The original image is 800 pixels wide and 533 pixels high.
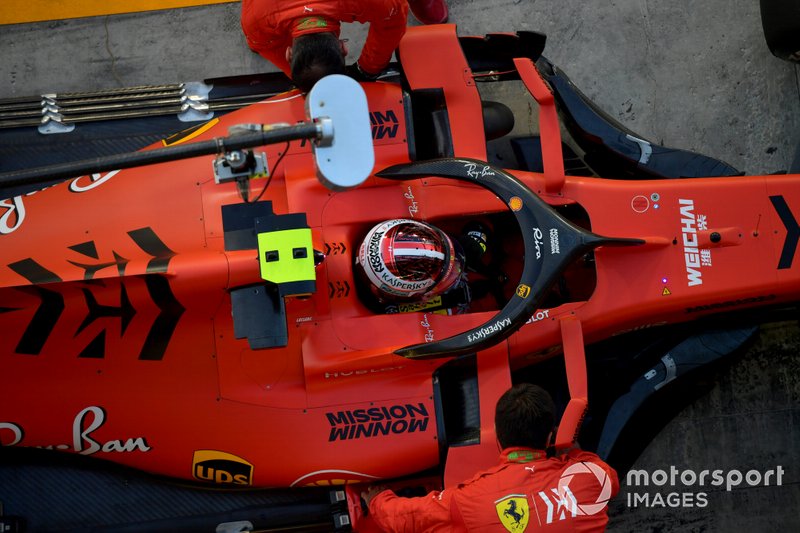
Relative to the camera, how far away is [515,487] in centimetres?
371

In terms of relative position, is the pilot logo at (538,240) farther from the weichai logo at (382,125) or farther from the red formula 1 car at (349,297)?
the weichai logo at (382,125)

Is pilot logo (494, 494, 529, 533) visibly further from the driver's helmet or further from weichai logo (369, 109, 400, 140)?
weichai logo (369, 109, 400, 140)

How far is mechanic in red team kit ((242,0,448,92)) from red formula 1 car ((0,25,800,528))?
225 millimetres

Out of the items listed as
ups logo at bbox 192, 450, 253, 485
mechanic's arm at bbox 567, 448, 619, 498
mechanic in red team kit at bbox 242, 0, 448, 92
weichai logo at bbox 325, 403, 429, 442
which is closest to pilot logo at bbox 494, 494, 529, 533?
mechanic's arm at bbox 567, 448, 619, 498

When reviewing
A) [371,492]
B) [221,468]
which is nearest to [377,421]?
[371,492]

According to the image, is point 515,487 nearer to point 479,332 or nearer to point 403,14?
point 479,332

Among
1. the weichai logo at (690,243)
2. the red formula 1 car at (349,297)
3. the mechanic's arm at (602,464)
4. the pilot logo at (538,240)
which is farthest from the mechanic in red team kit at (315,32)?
the mechanic's arm at (602,464)

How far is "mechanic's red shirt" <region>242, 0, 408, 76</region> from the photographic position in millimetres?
4055

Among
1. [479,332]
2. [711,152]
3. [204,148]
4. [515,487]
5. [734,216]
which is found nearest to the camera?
[204,148]

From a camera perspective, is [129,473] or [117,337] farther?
[129,473]

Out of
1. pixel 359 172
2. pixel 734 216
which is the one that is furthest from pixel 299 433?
pixel 734 216

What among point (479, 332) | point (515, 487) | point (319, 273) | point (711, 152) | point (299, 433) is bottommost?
point (515, 487)

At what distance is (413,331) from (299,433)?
0.75 m

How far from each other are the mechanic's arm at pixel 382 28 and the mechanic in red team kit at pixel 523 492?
70.8 inches
